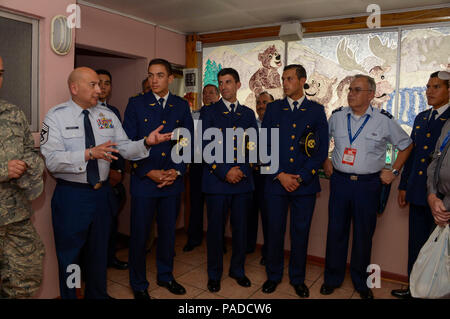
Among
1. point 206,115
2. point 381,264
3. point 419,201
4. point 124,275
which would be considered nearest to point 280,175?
point 206,115

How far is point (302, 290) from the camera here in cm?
312

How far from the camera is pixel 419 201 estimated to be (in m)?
2.97

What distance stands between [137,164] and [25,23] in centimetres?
128

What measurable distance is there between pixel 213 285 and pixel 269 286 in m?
0.49

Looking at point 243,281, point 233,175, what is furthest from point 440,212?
point 243,281

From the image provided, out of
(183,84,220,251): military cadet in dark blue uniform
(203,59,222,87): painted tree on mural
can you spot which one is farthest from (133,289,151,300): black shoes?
(203,59,222,87): painted tree on mural

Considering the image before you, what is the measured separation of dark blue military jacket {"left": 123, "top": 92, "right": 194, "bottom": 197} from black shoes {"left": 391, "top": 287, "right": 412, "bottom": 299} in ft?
6.92

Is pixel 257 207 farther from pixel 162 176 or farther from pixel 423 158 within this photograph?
pixel 423 158

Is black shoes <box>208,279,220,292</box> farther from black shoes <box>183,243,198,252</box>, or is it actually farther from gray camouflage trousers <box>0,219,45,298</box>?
gray camouflage trousers <box>0,219,45,298</box>

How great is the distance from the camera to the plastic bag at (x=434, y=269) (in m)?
1.96

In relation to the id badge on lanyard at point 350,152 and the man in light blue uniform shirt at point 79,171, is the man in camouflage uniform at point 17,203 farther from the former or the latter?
the id badge on lanyard at point 350,152

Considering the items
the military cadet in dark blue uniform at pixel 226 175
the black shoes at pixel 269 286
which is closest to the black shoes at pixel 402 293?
the black shoes at pixel 269 286

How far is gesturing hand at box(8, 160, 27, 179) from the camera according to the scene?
2078 millimetres

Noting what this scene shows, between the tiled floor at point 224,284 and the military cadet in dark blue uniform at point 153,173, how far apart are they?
1.13 feet
